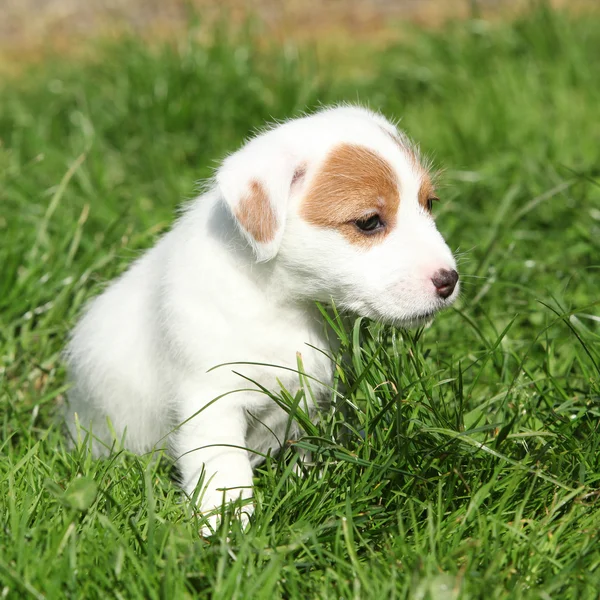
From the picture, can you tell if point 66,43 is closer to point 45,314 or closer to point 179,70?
point 179,70

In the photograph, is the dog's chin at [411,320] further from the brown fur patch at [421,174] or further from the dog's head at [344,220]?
the brown fur patch at [421,174]

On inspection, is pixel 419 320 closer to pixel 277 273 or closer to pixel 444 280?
pixel 444 280

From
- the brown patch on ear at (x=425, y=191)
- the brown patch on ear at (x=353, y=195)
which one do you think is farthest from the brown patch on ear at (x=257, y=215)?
the brown patch on ear at (x=425, y=191)

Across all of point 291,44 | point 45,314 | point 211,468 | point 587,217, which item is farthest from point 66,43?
point 211,468

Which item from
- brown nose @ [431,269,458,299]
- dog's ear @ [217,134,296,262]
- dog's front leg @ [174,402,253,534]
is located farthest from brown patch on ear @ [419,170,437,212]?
dog's front leg @ [174,402,253,534]

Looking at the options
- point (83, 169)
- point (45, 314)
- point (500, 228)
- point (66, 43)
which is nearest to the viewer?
point (45, 314)

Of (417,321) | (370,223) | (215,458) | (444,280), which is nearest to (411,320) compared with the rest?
(417,321)
